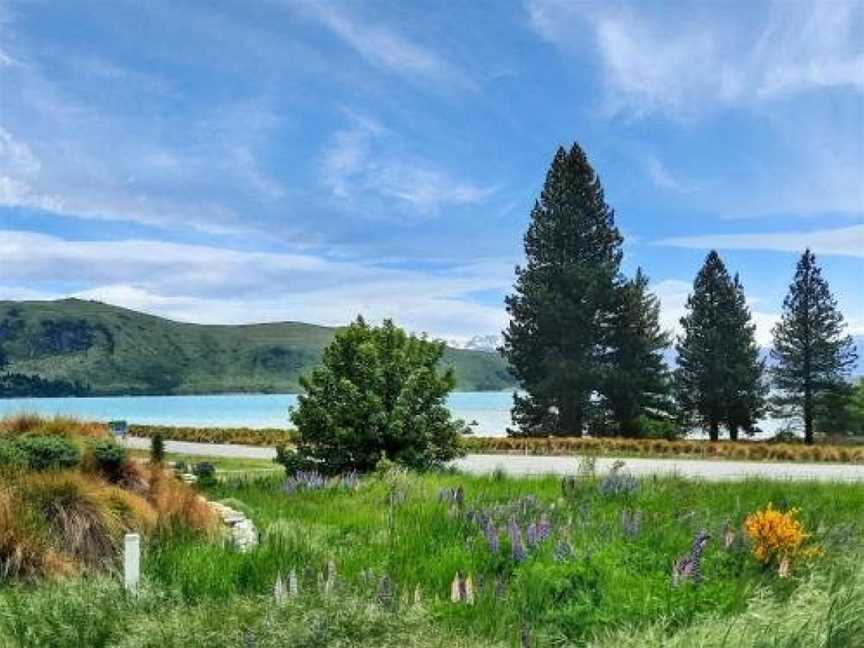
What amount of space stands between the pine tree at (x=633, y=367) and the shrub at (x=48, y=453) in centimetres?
3559

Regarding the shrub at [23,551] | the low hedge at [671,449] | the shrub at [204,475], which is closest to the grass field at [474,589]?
the shrub at [23,551]

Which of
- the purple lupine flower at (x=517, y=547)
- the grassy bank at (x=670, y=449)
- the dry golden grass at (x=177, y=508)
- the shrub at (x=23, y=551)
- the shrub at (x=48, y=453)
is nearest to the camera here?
the purple lupine flower at (x=517, y=547)

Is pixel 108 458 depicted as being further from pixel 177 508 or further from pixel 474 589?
pixel 474 589

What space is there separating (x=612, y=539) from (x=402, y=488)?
3593 mm

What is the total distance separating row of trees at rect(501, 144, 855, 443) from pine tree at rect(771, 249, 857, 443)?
5 centimetres

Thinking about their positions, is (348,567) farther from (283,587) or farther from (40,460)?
(40,460)

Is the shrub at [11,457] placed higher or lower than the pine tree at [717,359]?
lower

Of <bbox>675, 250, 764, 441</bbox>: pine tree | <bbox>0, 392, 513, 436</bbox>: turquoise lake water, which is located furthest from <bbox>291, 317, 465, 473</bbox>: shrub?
<bbox>675, 250, 764, 441</bbox>: pine tree

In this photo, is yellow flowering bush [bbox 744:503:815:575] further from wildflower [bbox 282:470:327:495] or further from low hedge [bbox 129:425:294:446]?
low hedge [bbox 129:425:294:446]

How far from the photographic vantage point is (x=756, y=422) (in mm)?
48219

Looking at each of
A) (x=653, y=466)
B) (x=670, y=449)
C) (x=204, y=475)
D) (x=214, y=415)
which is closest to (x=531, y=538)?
(x=204, y=475)

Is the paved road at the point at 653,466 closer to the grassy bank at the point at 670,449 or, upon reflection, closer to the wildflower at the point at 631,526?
the grassy bank at the point at 670,449

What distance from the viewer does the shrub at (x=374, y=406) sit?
54.8 ft

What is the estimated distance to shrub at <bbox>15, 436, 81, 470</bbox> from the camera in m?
10.0
